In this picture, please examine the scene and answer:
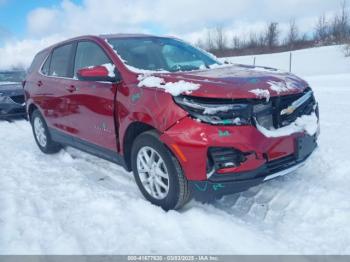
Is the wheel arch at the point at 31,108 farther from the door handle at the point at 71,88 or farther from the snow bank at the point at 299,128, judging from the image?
the snow bank at the point at 299,128

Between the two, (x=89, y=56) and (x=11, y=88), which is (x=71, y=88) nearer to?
(x=89, y=56)

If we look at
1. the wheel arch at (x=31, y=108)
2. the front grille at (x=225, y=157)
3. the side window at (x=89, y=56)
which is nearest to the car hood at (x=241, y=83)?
the front grille at (x=225, y=157)

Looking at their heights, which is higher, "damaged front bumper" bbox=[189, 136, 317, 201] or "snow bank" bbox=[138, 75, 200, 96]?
"snow bank" bbox=[138, 75, 200, 96]

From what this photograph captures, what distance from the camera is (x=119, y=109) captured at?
3369 millimetres

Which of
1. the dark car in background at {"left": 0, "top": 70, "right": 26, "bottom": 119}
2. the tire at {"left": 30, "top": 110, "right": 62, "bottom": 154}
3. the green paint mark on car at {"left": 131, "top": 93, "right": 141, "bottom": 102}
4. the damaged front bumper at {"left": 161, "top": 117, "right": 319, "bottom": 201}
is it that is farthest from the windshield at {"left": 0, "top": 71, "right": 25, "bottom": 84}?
the damaged front bumper at {"left": 161, "top": 117, "right": 319, "bottom": 201}

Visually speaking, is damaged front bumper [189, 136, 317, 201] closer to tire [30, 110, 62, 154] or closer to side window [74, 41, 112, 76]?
side window [74, 41, 112, 76]

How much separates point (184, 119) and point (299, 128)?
106cm

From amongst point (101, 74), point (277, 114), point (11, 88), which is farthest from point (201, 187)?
point (11, 88)

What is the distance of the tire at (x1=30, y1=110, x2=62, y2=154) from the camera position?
17.2 feet

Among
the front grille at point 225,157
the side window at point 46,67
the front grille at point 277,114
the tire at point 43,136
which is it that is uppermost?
the side window at point 46,67

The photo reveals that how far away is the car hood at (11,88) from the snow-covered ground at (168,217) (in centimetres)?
462

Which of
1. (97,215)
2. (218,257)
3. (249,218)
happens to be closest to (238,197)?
(249,218)

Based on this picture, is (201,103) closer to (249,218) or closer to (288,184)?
(249,218)

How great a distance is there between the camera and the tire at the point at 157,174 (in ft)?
9.37
